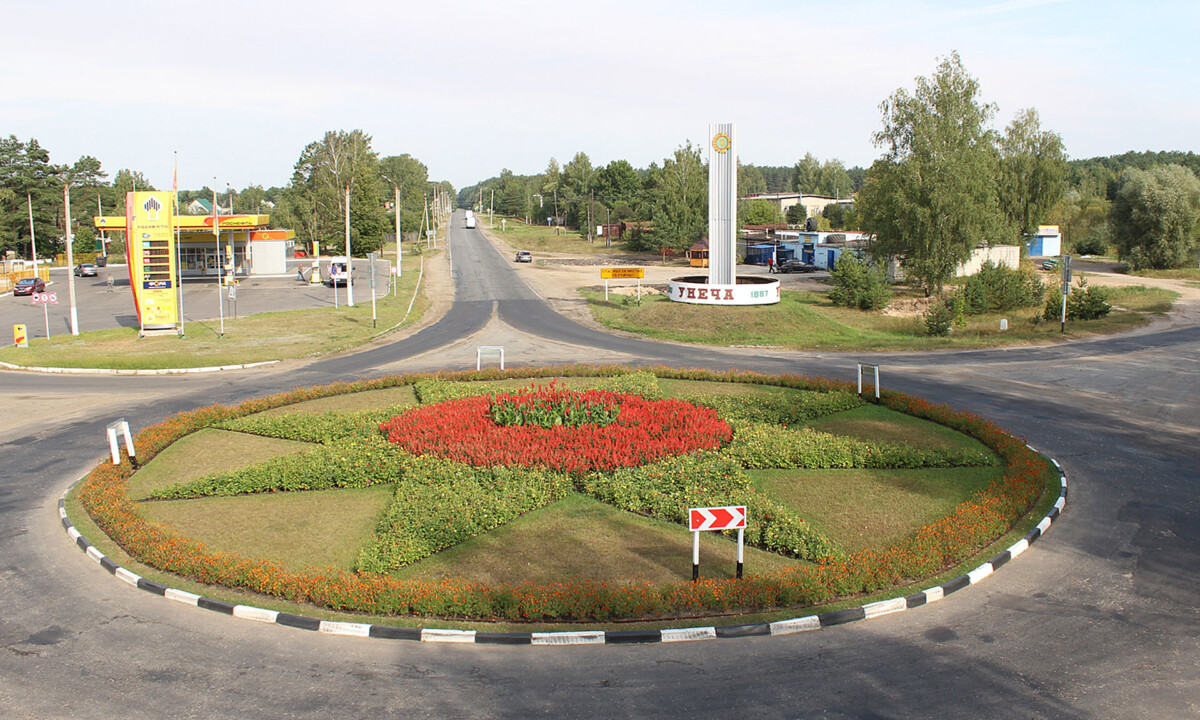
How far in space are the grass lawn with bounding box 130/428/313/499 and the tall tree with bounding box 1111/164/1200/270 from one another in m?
87.8

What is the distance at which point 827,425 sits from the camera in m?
22.7

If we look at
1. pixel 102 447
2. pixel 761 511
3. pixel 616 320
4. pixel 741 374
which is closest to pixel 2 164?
pixel 616 320

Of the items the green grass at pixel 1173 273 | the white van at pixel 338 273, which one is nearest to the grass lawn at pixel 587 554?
the white van at pixel 338 273

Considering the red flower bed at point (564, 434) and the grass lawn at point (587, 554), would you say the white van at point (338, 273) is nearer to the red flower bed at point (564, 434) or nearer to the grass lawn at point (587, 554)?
the red flower bed at point (564, 434)

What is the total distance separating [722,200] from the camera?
46219 millimetres

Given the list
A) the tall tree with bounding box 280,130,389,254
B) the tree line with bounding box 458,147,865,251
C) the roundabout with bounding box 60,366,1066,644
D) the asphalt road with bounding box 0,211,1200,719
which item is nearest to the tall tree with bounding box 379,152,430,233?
the tall tree with bounding box 280,130,389,254

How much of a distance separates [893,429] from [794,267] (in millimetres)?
62066

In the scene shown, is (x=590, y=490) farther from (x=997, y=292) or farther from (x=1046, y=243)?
(x=1046, y=243)

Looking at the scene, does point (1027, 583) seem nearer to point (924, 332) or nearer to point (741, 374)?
point (741, 374)

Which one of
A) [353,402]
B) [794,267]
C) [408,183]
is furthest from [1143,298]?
[408,183]

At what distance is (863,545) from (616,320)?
3411 cm

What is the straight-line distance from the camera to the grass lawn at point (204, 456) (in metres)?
18.7

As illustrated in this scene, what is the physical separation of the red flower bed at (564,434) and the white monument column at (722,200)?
2517 centimetres

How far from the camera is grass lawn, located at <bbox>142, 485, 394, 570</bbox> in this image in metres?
14.4
